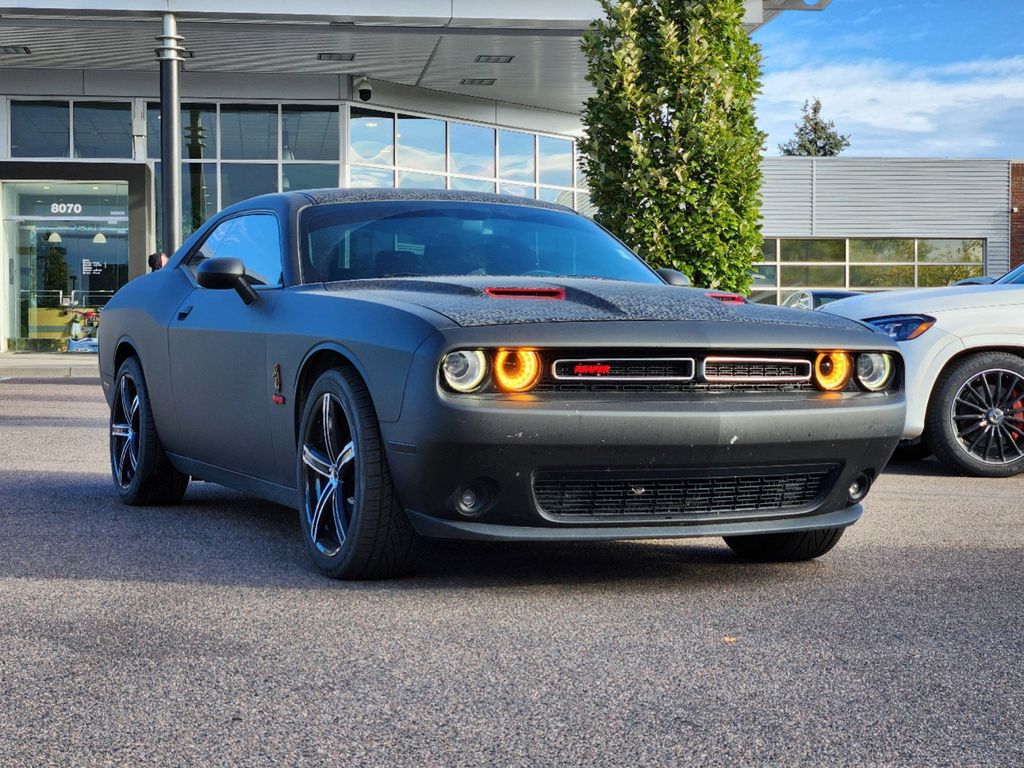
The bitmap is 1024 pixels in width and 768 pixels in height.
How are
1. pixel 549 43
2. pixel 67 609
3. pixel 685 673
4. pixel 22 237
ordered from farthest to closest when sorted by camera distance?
1. pixel 22 237
2. pixel 549 43
3. pixel 67 609
4. pixel 685 673

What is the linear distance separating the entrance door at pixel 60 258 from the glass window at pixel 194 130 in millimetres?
1059

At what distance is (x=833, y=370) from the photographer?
4832mm

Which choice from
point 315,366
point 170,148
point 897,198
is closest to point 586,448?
point 315,366

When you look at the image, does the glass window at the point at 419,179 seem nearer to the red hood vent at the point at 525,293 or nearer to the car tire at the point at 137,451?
the car tire at the point at 137,451

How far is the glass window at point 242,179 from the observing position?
27.1 m

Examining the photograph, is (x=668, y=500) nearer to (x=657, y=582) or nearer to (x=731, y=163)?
(x=657, y=582)

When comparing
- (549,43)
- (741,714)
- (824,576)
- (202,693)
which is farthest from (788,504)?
(549,43)

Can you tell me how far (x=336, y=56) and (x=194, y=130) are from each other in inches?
146

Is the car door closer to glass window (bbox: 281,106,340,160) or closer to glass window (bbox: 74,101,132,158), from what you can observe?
glass window (bbox: 281,106,340,160)

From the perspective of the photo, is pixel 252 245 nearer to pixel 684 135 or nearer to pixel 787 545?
pixel 787 545

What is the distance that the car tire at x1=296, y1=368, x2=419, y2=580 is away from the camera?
14.9 ft

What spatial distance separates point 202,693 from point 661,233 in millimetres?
11953

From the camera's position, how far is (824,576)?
16.4 feet

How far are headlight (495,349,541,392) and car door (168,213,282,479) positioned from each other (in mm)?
1342
